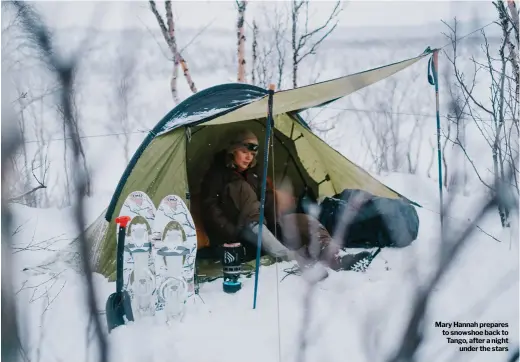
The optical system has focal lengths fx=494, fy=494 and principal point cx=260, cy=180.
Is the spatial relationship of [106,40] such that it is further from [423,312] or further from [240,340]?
[423,312]

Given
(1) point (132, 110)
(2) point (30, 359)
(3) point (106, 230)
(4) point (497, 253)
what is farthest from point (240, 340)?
(1) point (132, 110)

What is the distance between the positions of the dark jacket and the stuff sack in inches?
15.8

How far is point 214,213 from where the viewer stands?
8.75ft

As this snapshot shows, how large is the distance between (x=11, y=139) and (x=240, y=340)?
1184 millimetres

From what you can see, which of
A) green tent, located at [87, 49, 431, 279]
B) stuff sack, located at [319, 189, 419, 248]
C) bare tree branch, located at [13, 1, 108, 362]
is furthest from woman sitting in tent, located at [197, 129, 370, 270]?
bare tree branch, located at [13, 1, 108, 362]

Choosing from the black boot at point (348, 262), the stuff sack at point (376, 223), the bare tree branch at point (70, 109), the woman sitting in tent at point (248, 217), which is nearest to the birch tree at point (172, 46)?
the woman sitting in tent at point (248, 217)

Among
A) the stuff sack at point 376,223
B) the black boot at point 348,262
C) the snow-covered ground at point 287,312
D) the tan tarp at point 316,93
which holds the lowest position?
the snow-covered ground at point 287,312

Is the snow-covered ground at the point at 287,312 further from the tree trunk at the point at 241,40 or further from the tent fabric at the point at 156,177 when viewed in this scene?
the tree trunk at the point at 241,40

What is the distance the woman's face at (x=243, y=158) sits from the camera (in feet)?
9.16

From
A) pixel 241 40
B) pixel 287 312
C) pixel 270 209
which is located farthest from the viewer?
pixel 241 40

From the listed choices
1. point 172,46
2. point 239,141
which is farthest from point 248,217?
point 172,46

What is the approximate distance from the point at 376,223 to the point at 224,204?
82cm

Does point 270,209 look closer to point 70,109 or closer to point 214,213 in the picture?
point 214,213

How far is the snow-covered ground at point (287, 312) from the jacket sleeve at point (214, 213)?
12.4 inches
